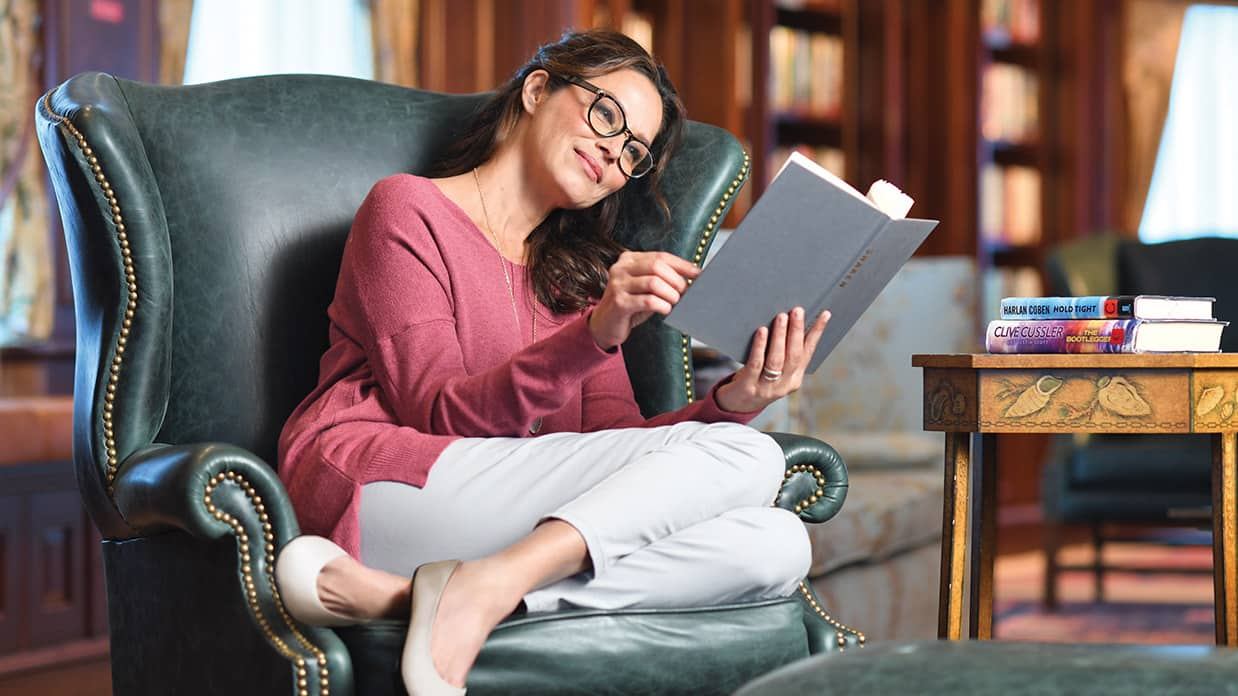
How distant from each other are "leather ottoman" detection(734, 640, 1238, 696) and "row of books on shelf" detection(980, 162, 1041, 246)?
15.3 feet

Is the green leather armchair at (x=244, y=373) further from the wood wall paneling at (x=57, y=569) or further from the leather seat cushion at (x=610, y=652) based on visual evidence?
the wood wall paneling at (x=57, y=569)

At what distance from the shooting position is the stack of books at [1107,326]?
1.83 m

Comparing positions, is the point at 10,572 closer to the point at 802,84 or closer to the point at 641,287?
the point at 641,287

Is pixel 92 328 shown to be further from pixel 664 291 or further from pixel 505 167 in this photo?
pixel 664 291

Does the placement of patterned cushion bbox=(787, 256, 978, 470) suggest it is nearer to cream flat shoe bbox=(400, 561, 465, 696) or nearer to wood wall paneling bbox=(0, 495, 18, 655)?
wood wall paneling bbox=(0, 495, 18, 655)

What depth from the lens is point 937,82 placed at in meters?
5.46

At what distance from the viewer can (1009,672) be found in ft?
3.21

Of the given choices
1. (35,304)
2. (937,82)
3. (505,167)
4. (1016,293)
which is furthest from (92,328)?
(1016,293)

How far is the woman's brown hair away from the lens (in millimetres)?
1849

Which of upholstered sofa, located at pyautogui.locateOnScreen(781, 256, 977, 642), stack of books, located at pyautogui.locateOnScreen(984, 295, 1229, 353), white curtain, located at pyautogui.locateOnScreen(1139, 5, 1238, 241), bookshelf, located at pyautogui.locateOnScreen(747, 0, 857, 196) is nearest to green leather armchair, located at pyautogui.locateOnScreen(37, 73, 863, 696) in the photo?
stack of books, located at pyautogui.locateOnScreen(984, 295, 1229, 353)

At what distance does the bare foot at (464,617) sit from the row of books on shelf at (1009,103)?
14.7ft

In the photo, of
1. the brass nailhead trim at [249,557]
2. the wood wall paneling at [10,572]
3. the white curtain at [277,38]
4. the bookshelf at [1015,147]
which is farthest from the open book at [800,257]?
the bookshelf at [1015,147]

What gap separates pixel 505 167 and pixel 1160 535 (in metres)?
4.48

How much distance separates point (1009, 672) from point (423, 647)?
0.58m
